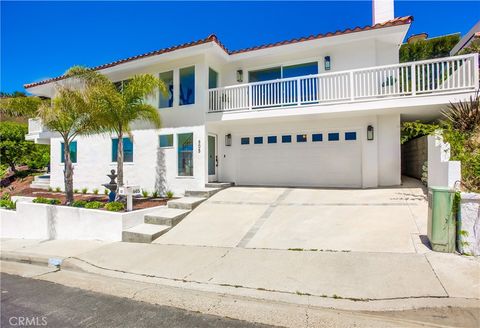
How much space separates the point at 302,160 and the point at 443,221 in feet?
22.8

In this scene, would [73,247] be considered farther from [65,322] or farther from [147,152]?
[147,152]

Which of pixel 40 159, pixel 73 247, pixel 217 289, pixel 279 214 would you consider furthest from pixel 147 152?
pixel 40 159

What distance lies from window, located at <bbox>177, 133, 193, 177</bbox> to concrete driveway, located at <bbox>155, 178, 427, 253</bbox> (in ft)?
7.19

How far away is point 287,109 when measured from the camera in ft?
35.4

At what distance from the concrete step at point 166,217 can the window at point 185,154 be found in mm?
2870

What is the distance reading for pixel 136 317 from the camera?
392 centimetres

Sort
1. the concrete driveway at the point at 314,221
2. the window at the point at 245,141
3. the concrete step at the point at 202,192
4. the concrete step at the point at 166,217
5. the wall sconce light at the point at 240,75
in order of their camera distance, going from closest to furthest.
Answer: the concrete driveway at the point at 314,221, the concrete step at the point at 166,217, the concrete step at the point at 202,192, the wall sconce light at the point at 240,75, the window at the point at 245,141

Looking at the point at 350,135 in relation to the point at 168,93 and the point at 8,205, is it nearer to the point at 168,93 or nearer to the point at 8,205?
the point at 168,93

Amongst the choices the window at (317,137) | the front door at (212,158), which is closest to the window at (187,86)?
the front door at (212,158)

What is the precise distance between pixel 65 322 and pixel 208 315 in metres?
1.95

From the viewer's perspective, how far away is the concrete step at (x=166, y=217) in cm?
846

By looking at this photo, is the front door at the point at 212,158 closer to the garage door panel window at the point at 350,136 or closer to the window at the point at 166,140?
the window at the point at 166,140

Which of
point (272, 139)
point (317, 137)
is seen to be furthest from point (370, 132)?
point (272, 139)

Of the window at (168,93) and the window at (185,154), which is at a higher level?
the window at (168,93)
